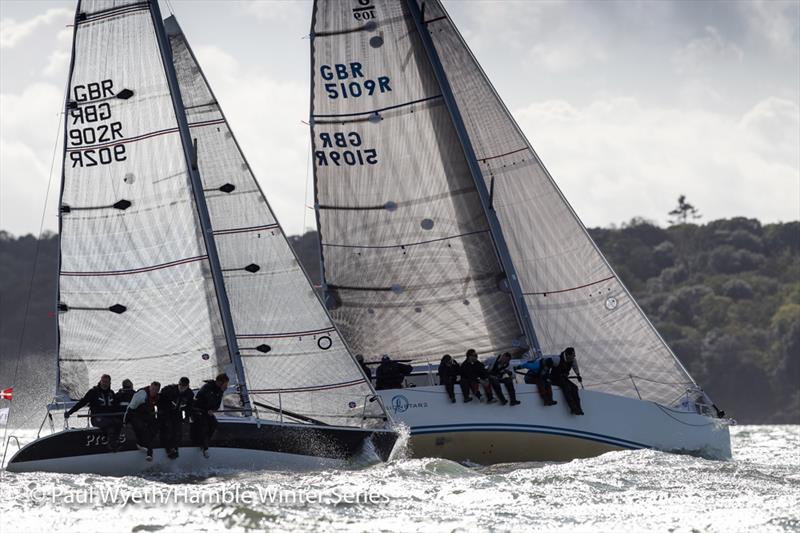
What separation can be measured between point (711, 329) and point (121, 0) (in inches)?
2886

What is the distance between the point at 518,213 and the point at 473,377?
11.8ft

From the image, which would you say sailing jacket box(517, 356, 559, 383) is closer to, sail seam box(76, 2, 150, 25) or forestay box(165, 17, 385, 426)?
forestay box(165, 17, 385, 426)

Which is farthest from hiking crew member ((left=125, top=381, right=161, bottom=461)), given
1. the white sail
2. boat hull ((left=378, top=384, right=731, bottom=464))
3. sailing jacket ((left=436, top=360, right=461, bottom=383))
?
sailing jacket ((left=436, top=360, right=461, bottom=383))

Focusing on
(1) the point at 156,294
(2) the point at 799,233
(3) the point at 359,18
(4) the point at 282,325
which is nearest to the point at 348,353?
(4) the point at 282,325

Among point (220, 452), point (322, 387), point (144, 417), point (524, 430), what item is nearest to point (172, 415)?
point (144, 417)

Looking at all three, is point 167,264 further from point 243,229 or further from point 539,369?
point 539,369

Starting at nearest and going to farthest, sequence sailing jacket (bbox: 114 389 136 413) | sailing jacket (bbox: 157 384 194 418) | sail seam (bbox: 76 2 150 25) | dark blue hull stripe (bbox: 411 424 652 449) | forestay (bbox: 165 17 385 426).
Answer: sailing jacket (bbox: 157 384 194 418) → sailing jacket (bbox: 114 389 136 413) → forestay (bbox: 165 17 385 426) → sail seam (bbox: 76 2 150 25) → dark blue hull stripe (bbox: 411 424 652 449)

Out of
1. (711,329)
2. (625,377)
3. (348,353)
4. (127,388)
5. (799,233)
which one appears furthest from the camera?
(799,233)

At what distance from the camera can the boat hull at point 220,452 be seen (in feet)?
57.4

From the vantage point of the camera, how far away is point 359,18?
78.6 feet

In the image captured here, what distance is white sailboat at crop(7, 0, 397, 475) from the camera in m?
19.3

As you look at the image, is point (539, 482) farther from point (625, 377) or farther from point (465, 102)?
point (465, 102)

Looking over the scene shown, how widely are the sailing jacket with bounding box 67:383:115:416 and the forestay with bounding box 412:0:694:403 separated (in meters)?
7.74

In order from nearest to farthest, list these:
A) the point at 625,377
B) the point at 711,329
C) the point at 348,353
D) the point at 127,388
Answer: the point at 127,388
the point at 348,353
the point at 625,377
the point at 711,329
